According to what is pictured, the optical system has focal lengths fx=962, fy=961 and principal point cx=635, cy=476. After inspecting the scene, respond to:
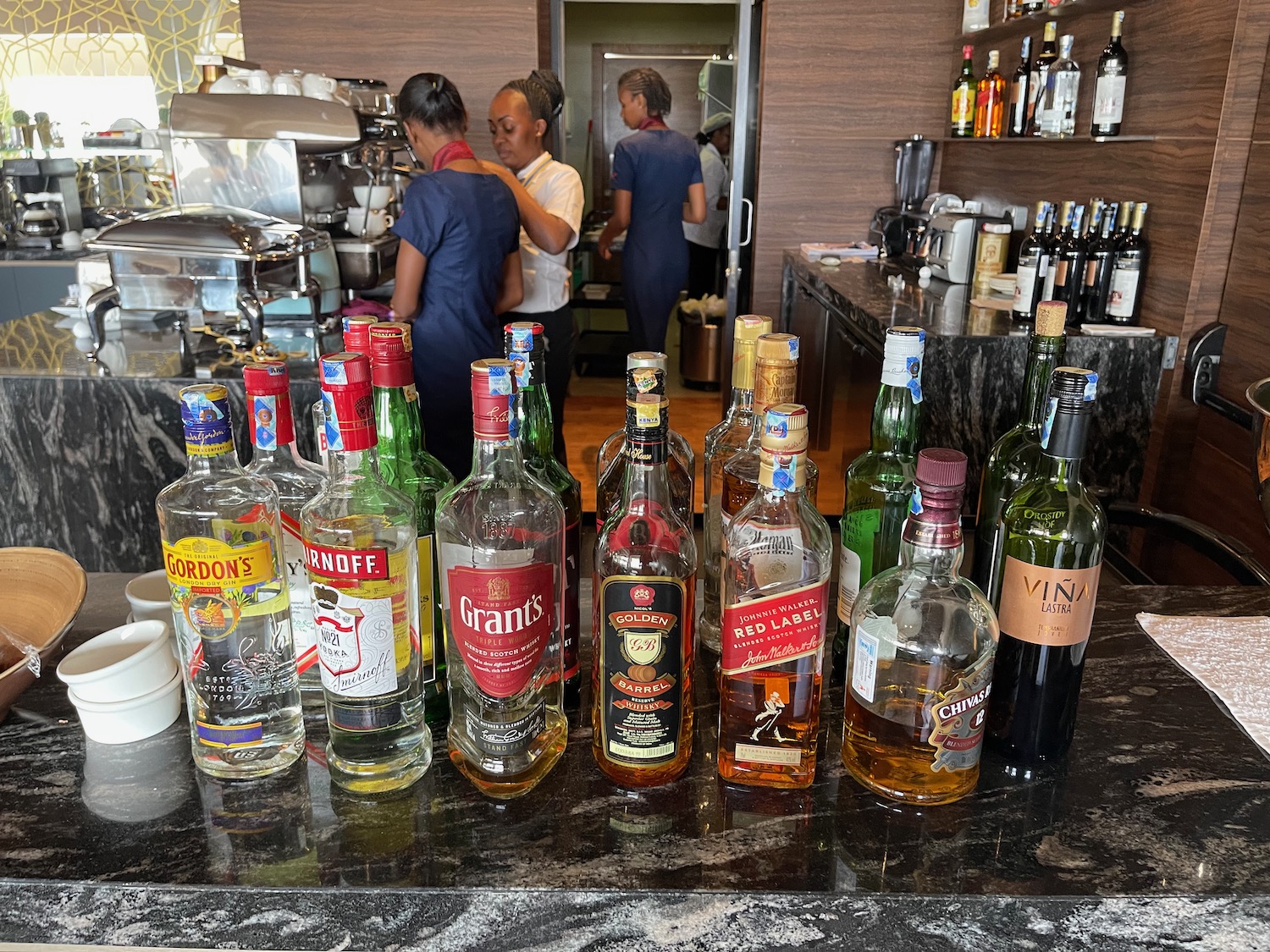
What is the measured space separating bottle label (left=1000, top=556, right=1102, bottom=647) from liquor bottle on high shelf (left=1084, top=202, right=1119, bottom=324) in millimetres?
1876

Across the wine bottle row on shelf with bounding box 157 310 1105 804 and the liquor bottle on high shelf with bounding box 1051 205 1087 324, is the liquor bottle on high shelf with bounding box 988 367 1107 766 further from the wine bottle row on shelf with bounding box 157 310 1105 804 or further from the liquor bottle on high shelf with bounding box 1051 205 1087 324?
the liquor bottle on high shelf with bounding box 1051 205 1087 324

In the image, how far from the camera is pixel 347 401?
0.70 meters

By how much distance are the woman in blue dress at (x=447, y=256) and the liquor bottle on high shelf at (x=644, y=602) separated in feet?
5.79

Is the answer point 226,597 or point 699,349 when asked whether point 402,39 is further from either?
point 226,597

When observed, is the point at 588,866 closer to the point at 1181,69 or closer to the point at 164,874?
the point at 164,874

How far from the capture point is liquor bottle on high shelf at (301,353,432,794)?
2.35 feet

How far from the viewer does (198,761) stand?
808 millimetres

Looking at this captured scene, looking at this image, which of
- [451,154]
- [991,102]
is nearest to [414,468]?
[451,154]

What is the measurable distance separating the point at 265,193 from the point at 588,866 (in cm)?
232

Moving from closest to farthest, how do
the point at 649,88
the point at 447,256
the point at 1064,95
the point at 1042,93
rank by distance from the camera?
the point at 447,256 → the point at 1064,95 → the point at 1042,93 → the point at 649,88

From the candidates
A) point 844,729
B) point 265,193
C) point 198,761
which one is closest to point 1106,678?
point 844,729

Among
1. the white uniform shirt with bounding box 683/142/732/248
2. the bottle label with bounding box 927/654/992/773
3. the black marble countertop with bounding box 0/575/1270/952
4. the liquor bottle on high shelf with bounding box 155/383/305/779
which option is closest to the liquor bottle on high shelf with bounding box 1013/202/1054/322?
the black marble countertop with bounding box 0/575/1270/952

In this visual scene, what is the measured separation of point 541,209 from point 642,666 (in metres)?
2.43

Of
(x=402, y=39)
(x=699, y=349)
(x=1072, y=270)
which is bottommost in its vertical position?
(x=699, y=349)
